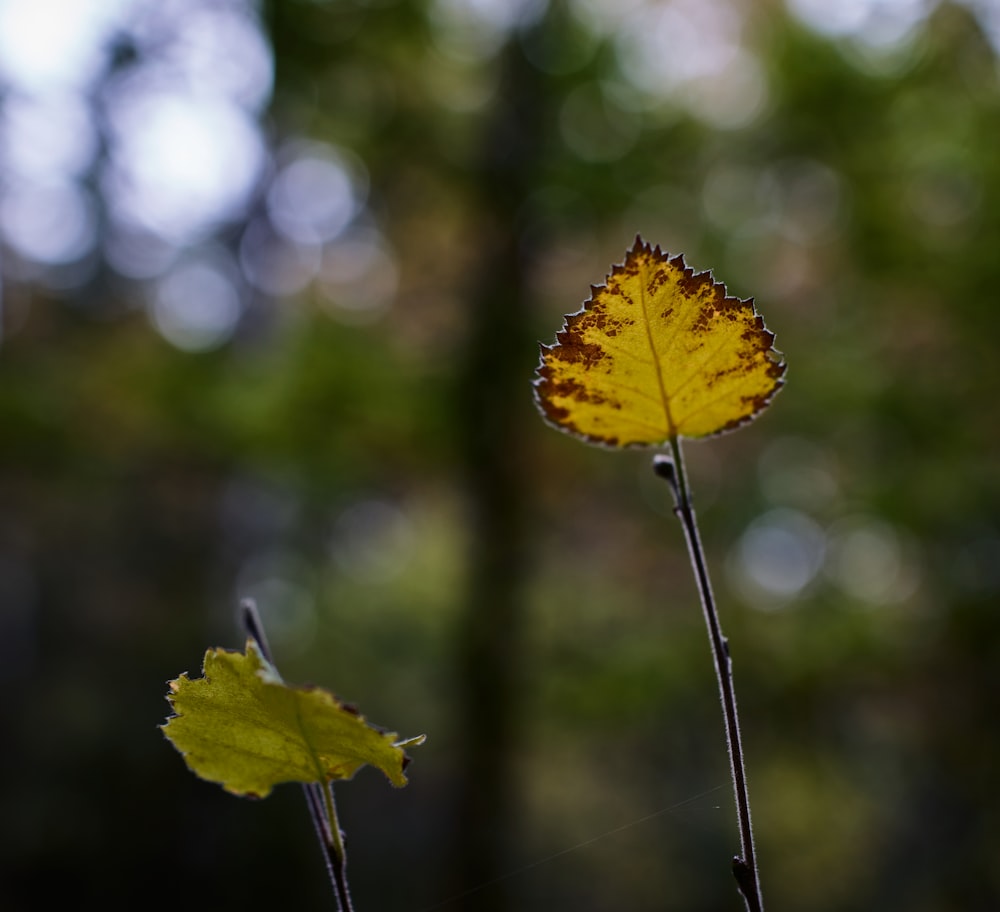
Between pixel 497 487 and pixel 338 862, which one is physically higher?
pixel 497 487

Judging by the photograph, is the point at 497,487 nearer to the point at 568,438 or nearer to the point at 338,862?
the point at 568,438

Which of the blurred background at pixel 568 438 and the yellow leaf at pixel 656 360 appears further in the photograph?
the blurred background at pixel 568 438

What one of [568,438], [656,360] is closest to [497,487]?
[568,438]

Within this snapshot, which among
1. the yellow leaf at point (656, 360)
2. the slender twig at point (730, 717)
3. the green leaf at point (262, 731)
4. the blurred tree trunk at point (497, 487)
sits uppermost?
the blurred tree trunk at point (497, 487)

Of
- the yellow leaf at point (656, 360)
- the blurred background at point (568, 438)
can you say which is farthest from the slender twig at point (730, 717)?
the blurred background at point (568, 438)

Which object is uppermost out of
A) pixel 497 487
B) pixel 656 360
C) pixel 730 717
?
pixel 497 487

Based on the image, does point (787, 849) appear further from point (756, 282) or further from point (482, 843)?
point (756, 282)

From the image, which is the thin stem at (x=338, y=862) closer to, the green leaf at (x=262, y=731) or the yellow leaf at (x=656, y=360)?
the green leaf at (x=262, y=731)

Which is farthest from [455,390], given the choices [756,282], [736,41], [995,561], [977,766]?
[977,766]
